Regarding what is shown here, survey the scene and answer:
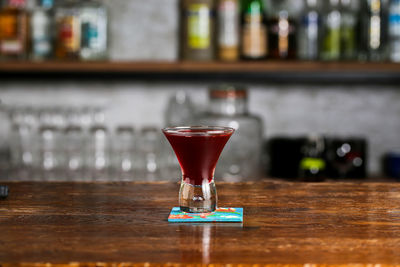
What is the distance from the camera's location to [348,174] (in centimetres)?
194

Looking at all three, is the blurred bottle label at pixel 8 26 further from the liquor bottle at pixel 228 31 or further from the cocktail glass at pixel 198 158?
the cocktail glass at pixel 198 158

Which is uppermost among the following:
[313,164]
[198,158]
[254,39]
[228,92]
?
[254,39]

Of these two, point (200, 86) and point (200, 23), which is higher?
point (200, 23)

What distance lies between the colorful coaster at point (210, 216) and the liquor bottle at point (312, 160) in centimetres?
107

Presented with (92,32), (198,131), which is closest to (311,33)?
(92,32)

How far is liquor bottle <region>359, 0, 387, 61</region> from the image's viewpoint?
197cm

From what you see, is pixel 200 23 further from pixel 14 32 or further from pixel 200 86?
pixel 14 32

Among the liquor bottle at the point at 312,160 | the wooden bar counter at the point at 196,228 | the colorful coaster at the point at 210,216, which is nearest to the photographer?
the wooden bar counter at the point at 196,228

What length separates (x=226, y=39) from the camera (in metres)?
1.96

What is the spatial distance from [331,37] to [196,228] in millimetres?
1381

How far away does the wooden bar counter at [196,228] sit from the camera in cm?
62

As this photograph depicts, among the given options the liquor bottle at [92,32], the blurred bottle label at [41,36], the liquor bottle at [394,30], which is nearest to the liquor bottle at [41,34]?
the blurred bottle label at [41,36]

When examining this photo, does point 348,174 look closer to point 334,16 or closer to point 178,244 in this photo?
point 334,16

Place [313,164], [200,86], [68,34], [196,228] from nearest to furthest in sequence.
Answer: [196,228], [313,164], [68,34], [200,86]
